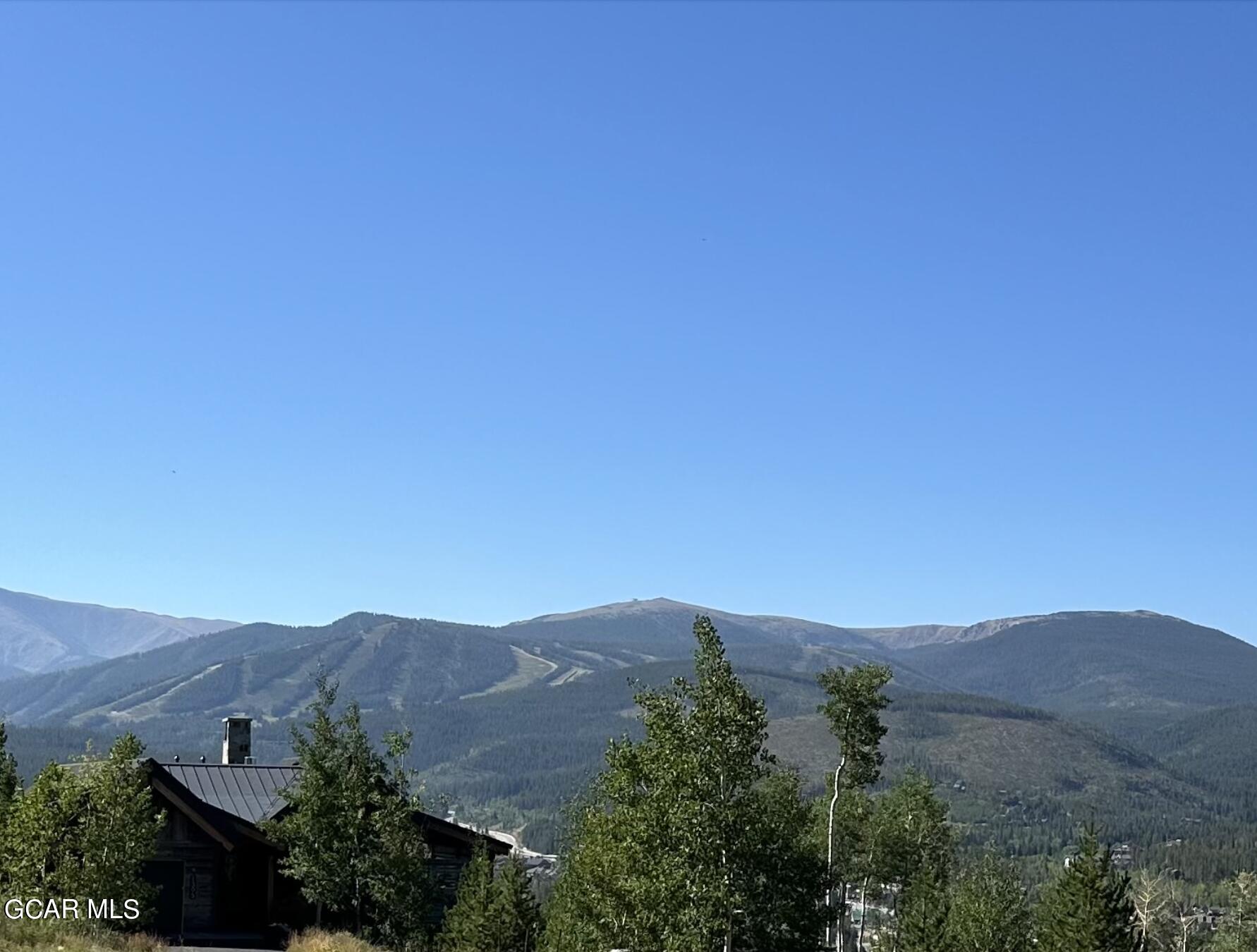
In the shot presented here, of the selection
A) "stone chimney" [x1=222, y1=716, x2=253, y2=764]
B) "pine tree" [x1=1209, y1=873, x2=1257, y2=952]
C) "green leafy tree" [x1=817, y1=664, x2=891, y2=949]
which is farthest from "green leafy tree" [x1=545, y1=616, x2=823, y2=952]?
"pine tree" [x1=1209, y1=873, x2=1257, y2=952]

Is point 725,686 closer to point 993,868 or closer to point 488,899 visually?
point 488,899

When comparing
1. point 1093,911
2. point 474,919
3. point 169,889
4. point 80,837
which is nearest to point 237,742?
point 169,889

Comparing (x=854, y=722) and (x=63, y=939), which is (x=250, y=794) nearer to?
(x=854, y=722)

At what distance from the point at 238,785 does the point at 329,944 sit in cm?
2048

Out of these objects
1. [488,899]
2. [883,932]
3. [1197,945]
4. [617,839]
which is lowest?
[1197,945]

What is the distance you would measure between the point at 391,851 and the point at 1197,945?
108m

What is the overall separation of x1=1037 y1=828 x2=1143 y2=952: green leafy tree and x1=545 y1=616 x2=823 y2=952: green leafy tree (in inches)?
644

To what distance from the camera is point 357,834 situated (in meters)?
39.1

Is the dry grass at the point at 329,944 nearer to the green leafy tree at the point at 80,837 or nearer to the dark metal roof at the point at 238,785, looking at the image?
the green leafy tree at the point at 80,837

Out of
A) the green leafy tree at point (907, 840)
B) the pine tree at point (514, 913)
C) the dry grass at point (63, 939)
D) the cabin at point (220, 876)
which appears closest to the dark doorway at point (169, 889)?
the cabin at point (220, 876)

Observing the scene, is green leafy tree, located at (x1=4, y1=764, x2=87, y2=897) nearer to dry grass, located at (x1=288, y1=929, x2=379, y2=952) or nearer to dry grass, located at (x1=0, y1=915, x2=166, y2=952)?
dry grass, located at (x1=0, y1=915, x2=166, y2=952)

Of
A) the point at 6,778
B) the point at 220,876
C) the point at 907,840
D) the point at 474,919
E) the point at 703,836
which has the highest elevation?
the point at 6,778

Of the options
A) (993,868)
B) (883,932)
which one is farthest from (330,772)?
(993,868)

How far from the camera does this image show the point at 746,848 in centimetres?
3130
